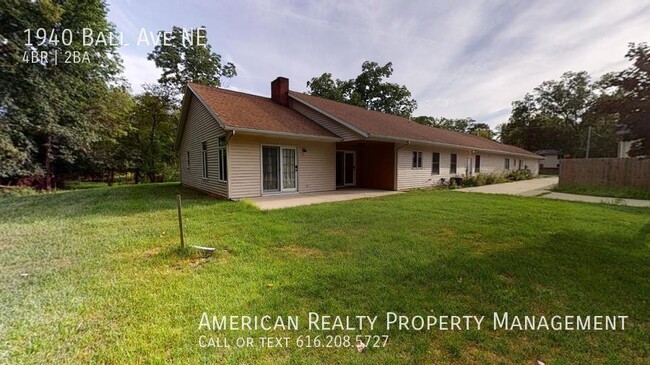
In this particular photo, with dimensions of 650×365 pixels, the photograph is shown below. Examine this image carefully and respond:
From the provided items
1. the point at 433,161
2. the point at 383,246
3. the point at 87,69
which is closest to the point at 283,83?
the point at 433,161

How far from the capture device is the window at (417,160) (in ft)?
44.6

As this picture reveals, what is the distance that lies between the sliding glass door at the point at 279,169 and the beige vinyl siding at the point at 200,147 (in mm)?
1558

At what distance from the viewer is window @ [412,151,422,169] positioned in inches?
535

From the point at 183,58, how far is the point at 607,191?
3020 cm

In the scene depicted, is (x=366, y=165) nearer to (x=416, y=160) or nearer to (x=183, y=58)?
(x=416, y=160)

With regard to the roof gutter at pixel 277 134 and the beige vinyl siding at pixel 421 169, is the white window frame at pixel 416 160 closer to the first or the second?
the beige vinyl siding at pixel 421 169

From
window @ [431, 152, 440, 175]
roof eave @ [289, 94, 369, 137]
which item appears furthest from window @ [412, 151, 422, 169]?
roof eave @ [289, 94, 369, 137]

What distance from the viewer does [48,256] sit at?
4.11m

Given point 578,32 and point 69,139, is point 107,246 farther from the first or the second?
point 69,139

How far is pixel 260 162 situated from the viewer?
982 centimetres

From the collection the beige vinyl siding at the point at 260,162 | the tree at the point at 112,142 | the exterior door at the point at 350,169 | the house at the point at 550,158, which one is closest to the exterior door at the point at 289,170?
the beige vinyl siding at the point at 260,162

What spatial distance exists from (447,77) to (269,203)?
39.4ft

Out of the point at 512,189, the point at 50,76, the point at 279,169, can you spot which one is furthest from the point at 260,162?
the point at 512,189

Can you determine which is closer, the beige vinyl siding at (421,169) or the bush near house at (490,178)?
the beige vinyl siding at (421,169)
